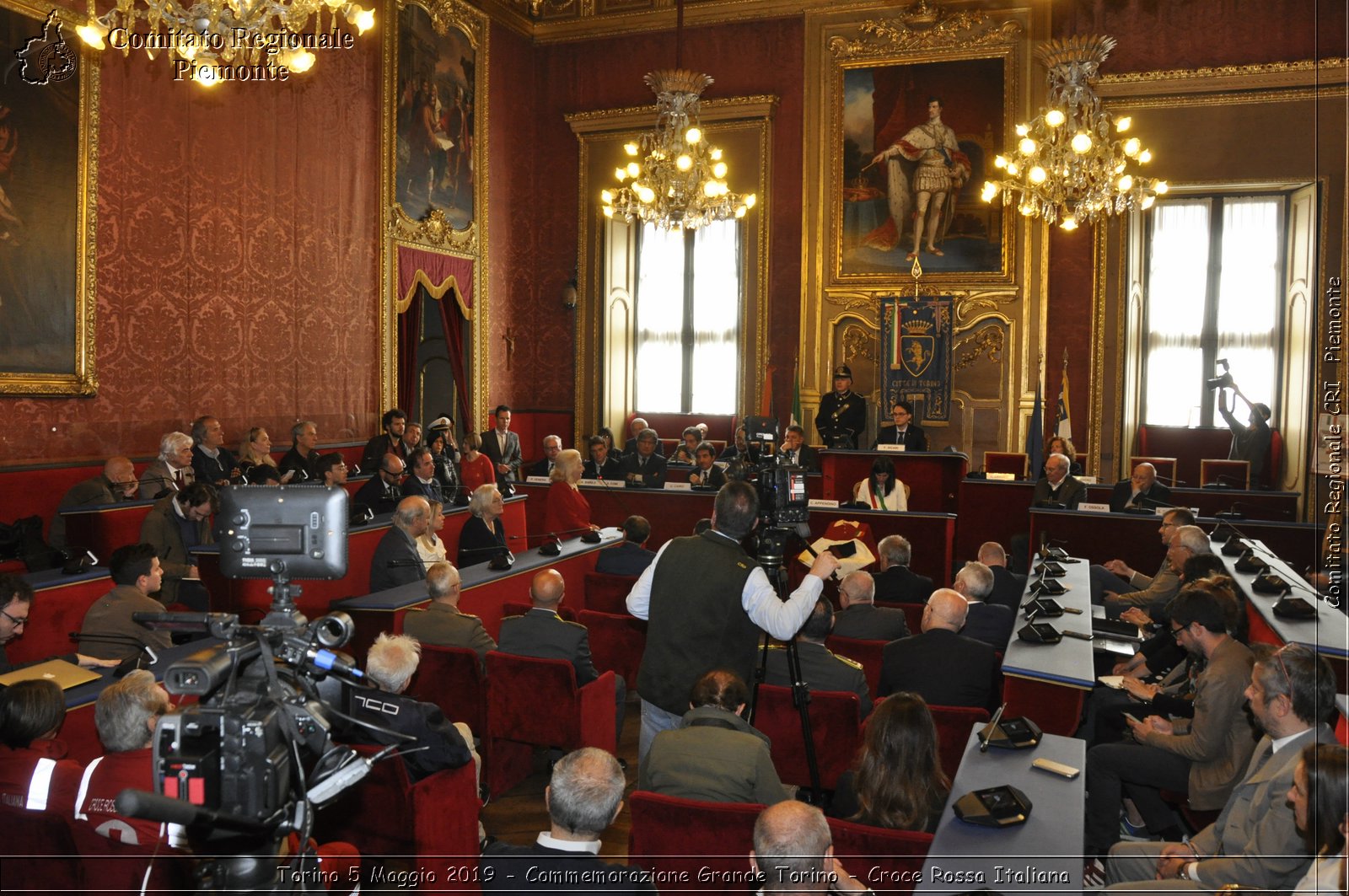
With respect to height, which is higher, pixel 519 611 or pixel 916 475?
pixel 916 475

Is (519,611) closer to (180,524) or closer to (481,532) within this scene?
(481,532)

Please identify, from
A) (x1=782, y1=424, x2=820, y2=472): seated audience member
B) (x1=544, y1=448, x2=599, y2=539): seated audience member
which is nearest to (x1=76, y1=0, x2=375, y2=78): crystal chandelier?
(x1=544, y1=448, x2=599, y2=539): seated audience member

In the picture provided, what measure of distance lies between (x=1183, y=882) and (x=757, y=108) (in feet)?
40.3

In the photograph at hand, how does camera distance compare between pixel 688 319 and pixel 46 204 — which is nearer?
pixel 46 204

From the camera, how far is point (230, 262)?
963cm

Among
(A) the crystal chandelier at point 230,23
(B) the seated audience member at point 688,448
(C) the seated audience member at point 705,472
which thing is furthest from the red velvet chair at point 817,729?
(B) the seated audience member at point 688,448

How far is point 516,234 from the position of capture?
14.6 metres

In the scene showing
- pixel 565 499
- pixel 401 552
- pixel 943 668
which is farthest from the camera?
pixel 565 499

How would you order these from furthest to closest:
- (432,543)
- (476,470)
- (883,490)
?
(476,470)
(883,490)
(432,543)

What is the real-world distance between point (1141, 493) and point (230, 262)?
8706 millimetres

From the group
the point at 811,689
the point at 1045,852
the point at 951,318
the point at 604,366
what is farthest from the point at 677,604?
the point at 604,366

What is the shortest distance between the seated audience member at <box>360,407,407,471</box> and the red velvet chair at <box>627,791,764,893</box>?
8.10m

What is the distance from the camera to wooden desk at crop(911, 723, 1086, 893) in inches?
97.1

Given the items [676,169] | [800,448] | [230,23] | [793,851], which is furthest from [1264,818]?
[676,169]
